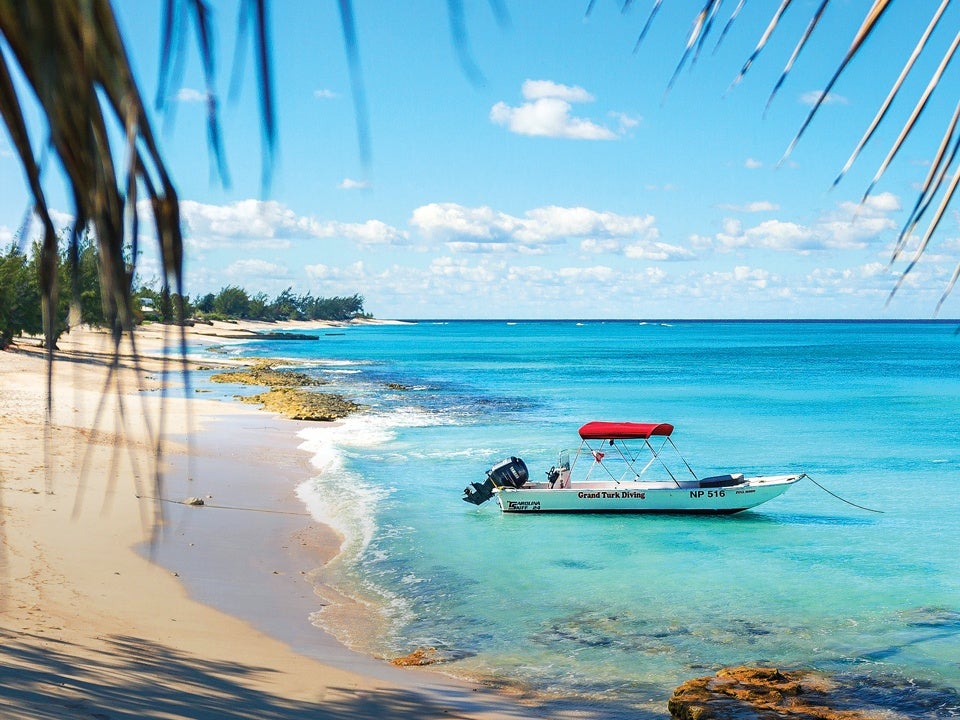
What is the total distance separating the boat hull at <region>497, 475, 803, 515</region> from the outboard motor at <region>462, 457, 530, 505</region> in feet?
0.70

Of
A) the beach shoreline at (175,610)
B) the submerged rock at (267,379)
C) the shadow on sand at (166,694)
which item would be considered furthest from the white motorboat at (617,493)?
the submerged rock at (267,379)

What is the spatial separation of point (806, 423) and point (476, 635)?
31407 mm

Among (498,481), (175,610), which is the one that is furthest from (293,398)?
(175,610)

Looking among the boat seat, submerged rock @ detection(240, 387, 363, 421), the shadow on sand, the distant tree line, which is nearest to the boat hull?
the boat seat

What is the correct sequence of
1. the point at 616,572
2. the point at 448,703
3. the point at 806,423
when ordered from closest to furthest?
the point at 448,703, the point at 616,572, the point at 806,423

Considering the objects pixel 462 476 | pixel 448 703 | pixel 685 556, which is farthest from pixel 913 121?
pixel 462 476

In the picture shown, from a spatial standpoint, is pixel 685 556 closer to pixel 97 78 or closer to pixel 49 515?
pixel 49 515

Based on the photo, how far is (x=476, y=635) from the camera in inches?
445

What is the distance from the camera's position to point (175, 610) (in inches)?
420

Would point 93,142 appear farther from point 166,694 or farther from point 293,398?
point 293,398

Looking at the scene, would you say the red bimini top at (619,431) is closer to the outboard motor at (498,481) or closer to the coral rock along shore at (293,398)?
the outboard motor at (498,481)

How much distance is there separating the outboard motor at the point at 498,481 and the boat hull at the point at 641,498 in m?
0.21

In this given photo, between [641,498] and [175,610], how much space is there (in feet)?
37.0

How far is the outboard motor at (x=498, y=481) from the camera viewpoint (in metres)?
19.2
